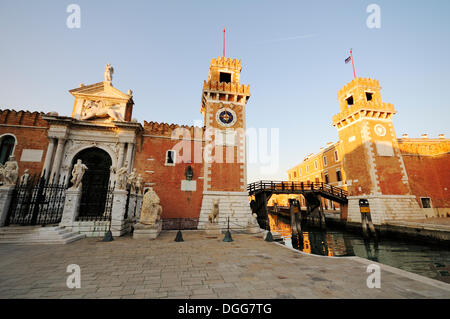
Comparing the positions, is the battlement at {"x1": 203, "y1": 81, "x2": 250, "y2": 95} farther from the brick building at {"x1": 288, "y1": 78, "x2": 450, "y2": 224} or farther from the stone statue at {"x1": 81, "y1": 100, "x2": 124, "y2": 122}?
the brick building at {"x1": 288, "y1": 78, "x2": 450, "y2": 224}

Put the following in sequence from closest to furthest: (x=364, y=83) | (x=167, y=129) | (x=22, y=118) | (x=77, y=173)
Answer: (x=77, y=173)
(x=22, y=118)
(x=167, y=129)
(x=364, y=83)

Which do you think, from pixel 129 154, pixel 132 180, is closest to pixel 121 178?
pixel 132 180

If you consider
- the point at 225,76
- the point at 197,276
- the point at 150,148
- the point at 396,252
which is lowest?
the point at 396,252

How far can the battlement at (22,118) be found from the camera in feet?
44.4

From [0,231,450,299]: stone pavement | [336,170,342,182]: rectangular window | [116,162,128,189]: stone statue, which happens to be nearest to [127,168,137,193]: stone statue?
[116,162,128,189]: stone statue

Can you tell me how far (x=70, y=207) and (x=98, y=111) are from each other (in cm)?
834

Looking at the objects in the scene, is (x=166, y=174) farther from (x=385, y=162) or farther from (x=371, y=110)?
(x=371, y=110)

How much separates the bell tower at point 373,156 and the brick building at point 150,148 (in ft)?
42.6

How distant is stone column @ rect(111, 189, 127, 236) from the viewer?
31.6ft

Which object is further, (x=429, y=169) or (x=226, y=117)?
(x=429, y=169)

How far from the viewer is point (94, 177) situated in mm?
13680

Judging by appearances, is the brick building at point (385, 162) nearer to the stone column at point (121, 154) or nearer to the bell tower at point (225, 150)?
the bell tower at point (225, 150)

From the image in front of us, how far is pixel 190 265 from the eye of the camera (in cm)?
507

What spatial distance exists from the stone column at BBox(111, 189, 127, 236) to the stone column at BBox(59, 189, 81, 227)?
1.68 metres
